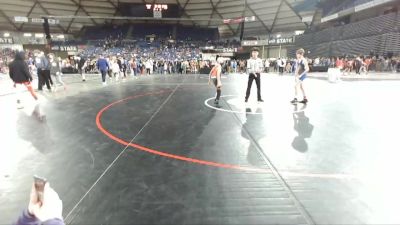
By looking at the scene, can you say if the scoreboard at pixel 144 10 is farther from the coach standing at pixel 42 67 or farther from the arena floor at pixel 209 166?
the arena floor at pixel 209 166

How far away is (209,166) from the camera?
12.5ft

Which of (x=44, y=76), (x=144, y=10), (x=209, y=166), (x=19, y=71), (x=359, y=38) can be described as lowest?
(x=209, y=166)

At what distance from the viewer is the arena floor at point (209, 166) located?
8.89ft

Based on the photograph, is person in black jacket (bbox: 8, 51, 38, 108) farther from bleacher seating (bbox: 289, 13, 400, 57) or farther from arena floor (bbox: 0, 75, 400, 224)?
bleacher seating (bbox: 289, 13, 400, 57)

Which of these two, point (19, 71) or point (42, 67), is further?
point (42, 67)

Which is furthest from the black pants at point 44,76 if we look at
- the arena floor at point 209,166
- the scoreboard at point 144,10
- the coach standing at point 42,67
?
the scoreboard at point 144,10

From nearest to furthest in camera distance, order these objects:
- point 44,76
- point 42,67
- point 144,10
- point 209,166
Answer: point 209,166, point 42,67, point 44,76, point 144,10

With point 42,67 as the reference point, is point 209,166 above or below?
below

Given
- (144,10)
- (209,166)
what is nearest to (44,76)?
(209,166)

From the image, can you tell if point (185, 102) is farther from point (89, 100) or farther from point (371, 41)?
point (371, 41)

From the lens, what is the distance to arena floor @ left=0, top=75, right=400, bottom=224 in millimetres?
2709

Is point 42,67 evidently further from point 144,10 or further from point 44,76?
point 144,10

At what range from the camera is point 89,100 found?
9875 mm

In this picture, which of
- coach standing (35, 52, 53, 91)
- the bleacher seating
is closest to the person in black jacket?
coach standing (35, 52, 53, 91)
